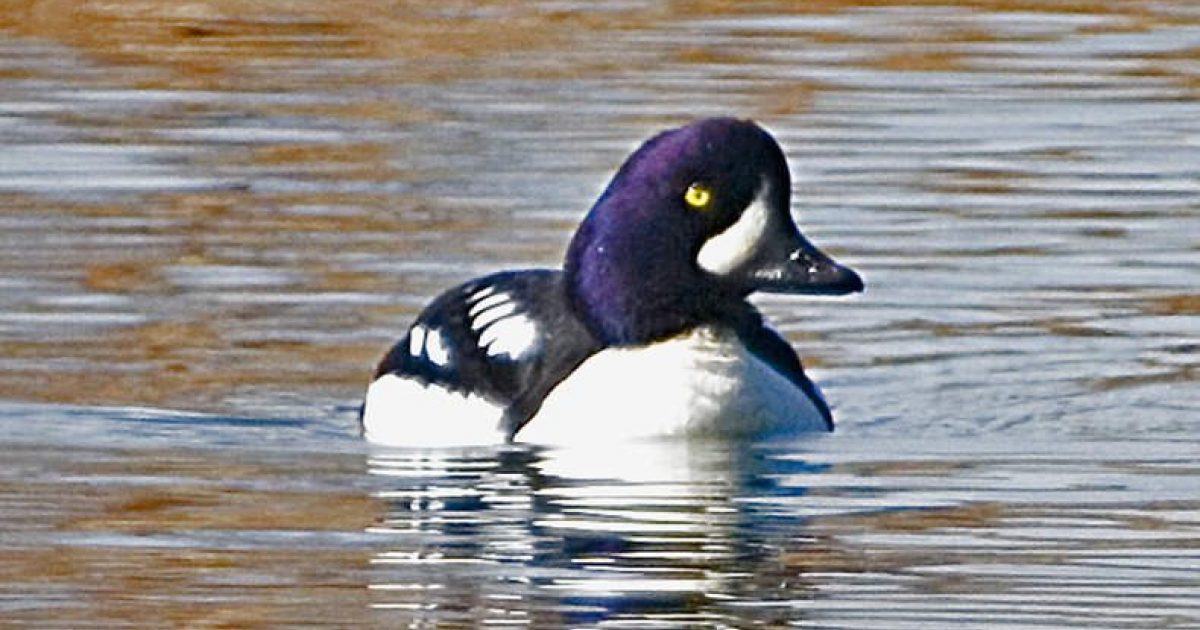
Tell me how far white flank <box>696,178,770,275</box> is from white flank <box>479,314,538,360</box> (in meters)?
0.53

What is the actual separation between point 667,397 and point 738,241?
1.53ft

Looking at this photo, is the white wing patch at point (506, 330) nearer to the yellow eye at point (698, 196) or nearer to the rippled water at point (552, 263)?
the rippled water at point (552, 263)

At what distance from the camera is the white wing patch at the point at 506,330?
11.5 metres

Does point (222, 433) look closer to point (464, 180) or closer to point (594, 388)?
point (594, 388)

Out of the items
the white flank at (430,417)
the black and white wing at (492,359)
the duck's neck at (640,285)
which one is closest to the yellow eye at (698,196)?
the duck's neck at (640,285)

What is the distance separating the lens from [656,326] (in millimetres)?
11453

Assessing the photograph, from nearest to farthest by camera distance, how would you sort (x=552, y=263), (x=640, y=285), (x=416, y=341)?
(x=640, y=285)
(x=416, y=341)
(x=552, y=263)

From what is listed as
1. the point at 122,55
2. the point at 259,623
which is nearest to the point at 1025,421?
the point at 259,623

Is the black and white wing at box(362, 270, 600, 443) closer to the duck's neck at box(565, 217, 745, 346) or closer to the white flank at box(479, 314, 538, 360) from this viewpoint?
the white flank at box(479, 314, 538, 360)

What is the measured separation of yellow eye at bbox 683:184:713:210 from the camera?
11.3 meters

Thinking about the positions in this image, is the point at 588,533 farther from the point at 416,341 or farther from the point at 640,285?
the point at 416,341

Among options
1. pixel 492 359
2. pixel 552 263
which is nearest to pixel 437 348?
pixel 492 359

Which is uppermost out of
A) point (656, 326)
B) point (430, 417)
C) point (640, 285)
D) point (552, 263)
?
point (640, 285)

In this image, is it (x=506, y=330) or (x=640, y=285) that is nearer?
(x=640, y=285)
